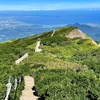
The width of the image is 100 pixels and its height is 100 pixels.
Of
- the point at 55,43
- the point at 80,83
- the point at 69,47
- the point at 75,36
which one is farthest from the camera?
the point at 75,36

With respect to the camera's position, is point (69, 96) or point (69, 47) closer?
point (69, 96)

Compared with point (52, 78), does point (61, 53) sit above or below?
below

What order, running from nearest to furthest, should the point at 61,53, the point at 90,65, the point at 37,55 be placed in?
the point at 90,65, the point at 37,55, the point at 61,53

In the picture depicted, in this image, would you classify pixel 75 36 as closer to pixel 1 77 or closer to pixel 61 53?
pixel 61 53

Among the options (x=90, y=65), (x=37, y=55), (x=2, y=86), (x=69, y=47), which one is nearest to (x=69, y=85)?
Answer: (x=2, y=86)

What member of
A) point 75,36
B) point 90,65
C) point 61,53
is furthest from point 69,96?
point 75,36

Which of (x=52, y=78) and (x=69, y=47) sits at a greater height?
(x=52, y=78)

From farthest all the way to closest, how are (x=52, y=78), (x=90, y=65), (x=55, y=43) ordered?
1. (x=55, y=43)
2. (x=90, y=65)
3. (x=52, y=78)

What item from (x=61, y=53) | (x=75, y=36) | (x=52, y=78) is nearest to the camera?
(x=52, y=78)

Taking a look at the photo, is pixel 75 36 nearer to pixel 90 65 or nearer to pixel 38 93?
pixel 90 65
